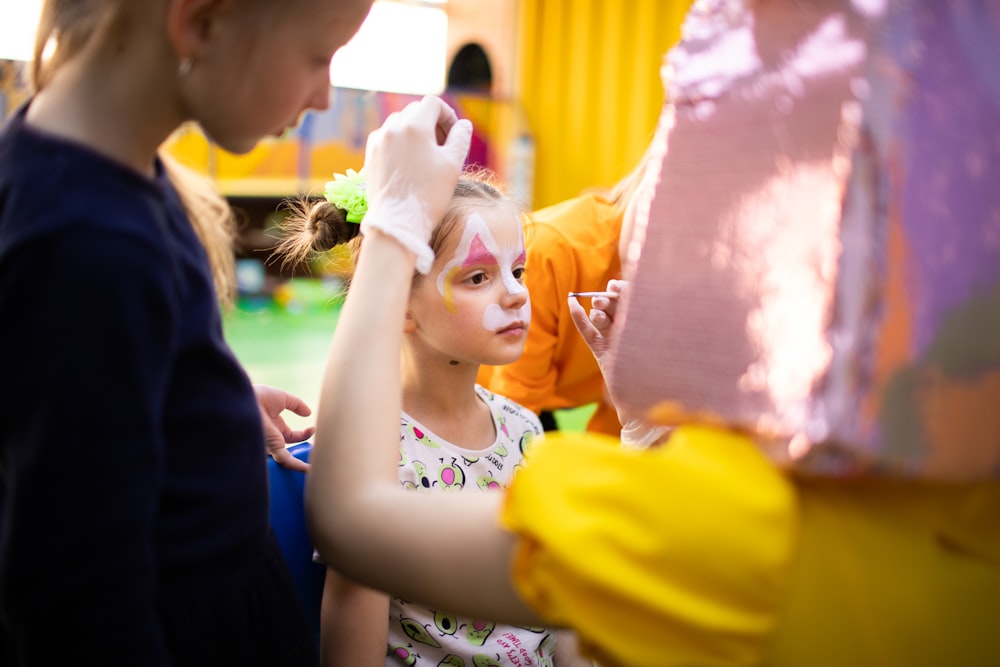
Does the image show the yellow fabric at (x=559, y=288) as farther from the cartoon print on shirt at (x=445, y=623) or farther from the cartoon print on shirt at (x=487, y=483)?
the cartoon print on shirt at (x=445, y=623)

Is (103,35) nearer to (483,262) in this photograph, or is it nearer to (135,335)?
(135,335)

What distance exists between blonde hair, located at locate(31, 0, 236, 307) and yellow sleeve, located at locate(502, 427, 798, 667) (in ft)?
1.49

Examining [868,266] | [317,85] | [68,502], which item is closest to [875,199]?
[868,266]

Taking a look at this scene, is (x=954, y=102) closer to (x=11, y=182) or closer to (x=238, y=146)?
(x=238, y=146)

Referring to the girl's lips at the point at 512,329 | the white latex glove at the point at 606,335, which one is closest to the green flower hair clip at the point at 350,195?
the girl's lips at the point at 512,329

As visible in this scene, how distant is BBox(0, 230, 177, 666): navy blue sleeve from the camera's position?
556mm

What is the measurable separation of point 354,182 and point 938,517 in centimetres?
92

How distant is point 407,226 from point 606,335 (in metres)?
0.69

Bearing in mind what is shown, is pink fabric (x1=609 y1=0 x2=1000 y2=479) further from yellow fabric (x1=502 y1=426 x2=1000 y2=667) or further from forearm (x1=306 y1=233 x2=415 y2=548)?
forearm (x1=306 y1=233 x2=415 y2=548)

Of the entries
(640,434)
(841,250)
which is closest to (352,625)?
(640,434)

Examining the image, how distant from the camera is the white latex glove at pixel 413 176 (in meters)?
0.73

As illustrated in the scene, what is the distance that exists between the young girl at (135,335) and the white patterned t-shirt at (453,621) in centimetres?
36

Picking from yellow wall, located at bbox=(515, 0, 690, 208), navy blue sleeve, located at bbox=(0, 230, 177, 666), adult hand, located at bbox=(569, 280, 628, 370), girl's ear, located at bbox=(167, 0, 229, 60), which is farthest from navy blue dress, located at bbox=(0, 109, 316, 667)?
yellow wall, located at bbox=(515, 0, 690, 208)

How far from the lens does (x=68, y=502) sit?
57 cm
